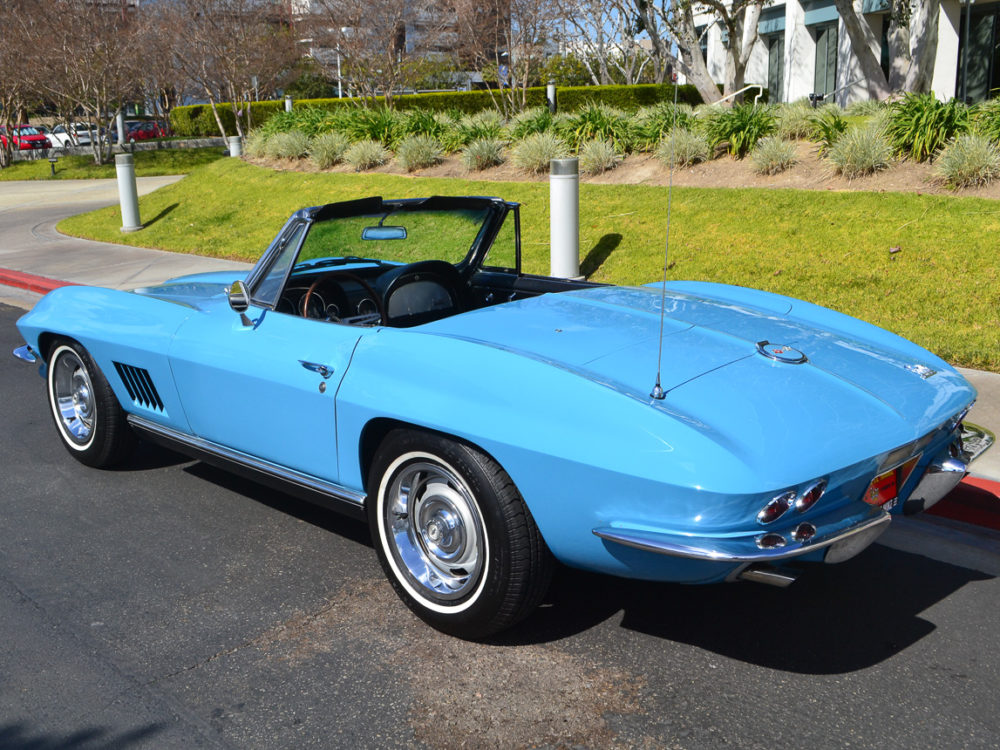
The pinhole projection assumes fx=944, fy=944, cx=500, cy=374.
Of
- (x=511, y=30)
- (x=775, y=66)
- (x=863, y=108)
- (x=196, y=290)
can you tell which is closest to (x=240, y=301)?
(x=196, y=290)

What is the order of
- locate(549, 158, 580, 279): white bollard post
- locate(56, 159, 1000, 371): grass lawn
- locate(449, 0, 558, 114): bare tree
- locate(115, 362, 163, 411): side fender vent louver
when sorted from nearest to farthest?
1. locate(115, 362, 163, 411): side fender vent louver
2. locate(56, 159, 1000, 371): grass lawn
3. locate(549, 158, 580, 279): white bollard post
4. locate(449, 0, 558, 114): bare tree

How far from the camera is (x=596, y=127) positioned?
13.5 meters

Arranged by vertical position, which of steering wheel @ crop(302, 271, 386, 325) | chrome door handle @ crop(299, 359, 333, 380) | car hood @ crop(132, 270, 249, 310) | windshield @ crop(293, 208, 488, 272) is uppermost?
windshield @ crop(293, 208, 488, 272)

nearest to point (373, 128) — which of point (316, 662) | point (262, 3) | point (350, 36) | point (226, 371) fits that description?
point (350, 36)

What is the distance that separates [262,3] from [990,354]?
2918 centimetres

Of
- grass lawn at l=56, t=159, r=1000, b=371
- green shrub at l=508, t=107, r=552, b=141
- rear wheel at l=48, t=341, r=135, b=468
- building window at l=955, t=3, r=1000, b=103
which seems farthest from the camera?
building window at l=955, t=3, r=1000, b=103

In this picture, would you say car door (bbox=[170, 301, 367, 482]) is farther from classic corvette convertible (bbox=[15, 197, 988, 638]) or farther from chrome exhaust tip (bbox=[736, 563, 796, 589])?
chrome exhaust tip (bbox=[736, 563, 796, 589])

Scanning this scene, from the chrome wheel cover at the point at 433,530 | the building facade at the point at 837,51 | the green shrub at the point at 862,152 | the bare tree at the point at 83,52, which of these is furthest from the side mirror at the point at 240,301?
the bare tree at the point at 83,52

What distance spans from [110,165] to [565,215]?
24954 mm

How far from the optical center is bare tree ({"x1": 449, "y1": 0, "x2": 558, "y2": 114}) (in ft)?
79.1

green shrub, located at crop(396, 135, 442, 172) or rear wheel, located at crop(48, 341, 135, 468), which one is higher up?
green shrub, located at crop(396, 135, 442, 172)

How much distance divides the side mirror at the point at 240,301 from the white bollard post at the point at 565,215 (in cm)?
592

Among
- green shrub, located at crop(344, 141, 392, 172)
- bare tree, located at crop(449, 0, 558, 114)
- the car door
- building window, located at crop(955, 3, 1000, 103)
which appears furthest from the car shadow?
building window, located at crop(955, 3, 1000, 103)

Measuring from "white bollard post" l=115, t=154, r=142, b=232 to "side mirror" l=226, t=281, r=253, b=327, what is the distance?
12621 mm
